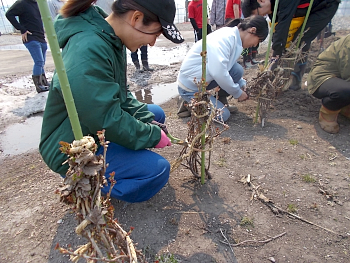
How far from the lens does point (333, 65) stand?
3139 millimetres

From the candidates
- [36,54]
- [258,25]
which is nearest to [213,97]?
[258,25]

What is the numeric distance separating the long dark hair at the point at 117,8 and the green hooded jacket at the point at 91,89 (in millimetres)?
35

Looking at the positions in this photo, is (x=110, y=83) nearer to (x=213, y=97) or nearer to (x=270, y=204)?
(x=270, y=204)

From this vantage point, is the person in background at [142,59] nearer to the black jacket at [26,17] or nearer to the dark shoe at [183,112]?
the black jacket at [26,17]

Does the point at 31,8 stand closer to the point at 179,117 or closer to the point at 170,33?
the point at 179,117

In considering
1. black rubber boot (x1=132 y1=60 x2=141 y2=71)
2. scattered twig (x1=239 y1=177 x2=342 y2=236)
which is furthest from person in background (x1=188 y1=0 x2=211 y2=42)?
scattered twig (x1=239 y1=177 x2=342 y2=236)

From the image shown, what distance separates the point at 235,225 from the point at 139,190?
29.1 inches

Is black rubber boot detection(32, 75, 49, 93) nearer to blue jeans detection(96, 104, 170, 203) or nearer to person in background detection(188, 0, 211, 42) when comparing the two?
person in background detection(188, 0, 211, 42)

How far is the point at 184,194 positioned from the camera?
214cm

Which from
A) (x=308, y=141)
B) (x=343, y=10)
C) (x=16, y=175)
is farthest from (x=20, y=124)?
(x=343, y=10)

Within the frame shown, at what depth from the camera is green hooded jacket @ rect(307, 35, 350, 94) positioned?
9.74 feet

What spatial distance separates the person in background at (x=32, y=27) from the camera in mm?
4406

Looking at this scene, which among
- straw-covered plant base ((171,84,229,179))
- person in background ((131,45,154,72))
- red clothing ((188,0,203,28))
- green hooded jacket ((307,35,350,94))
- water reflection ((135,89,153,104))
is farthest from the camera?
person in background ((131,45,154,72))

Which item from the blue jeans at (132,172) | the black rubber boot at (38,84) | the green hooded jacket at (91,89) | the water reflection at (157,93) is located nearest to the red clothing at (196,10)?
the water reflection at (157,93)
